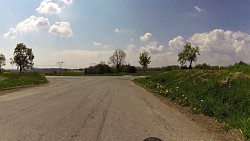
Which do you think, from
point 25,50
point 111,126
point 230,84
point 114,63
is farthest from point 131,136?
point 114,63

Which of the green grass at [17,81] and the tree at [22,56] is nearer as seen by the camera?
the green grass at [17,81]

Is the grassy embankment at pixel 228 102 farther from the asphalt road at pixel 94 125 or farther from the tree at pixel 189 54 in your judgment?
Answer: the tree at pixel 189 54

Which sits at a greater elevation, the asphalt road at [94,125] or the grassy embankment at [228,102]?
the grassy embankment at [228,102]

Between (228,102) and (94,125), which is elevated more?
(228,102)

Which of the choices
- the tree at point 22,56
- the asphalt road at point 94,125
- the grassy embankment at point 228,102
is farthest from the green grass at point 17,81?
the tree at point 22,56

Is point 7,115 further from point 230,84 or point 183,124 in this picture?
point 230,84

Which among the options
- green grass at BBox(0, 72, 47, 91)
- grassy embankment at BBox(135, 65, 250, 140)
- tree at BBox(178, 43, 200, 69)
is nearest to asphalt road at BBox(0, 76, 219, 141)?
grassy embankment at BBox(135, 65, 250, 140)

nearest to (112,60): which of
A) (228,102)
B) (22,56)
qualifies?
(22,56)

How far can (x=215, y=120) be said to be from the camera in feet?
33.9

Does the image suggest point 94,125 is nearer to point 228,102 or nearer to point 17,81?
point 228,102

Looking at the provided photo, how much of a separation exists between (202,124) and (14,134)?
5.51 metres

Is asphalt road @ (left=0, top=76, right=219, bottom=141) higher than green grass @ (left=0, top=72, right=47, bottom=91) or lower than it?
lower

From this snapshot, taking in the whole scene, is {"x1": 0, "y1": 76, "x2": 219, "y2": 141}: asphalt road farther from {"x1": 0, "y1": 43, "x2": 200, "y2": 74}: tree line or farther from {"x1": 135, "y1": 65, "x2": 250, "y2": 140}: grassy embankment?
{"x1": 0, "y1": 43, "x2": 200, "y2": 74}: tree line

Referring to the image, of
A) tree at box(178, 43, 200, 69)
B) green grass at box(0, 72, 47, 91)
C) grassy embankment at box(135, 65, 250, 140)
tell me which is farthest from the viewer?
tree at box(178, 43, 200, 69)
